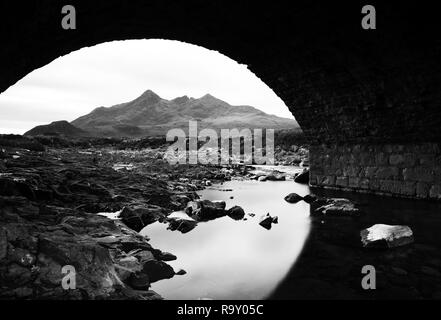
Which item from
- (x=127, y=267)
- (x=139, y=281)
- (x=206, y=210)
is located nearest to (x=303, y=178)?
(x=206, y=210)

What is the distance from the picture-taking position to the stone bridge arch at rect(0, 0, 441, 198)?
5.56 metres

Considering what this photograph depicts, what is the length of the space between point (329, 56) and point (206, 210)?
16.2 ft

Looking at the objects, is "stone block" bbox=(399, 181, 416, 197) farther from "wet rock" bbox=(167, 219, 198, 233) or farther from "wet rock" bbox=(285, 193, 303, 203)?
"wet rock" bbox=(167, 219, 198, 233)

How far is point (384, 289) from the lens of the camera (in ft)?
11.1

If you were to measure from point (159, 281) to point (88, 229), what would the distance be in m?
1.54

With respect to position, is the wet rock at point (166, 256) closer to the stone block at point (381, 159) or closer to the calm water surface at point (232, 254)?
the calm water surface at point (232, 254)

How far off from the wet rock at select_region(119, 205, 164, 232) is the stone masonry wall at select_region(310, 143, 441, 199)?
6.81m

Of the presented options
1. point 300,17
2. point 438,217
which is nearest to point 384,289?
point 438,217

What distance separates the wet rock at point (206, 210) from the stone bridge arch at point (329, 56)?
3862 millimetres

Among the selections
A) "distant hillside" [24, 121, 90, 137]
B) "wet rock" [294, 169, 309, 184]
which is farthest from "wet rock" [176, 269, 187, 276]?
"distant hillside" [24, 121, 90, 137]

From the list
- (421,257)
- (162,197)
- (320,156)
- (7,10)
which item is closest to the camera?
(7,10)
